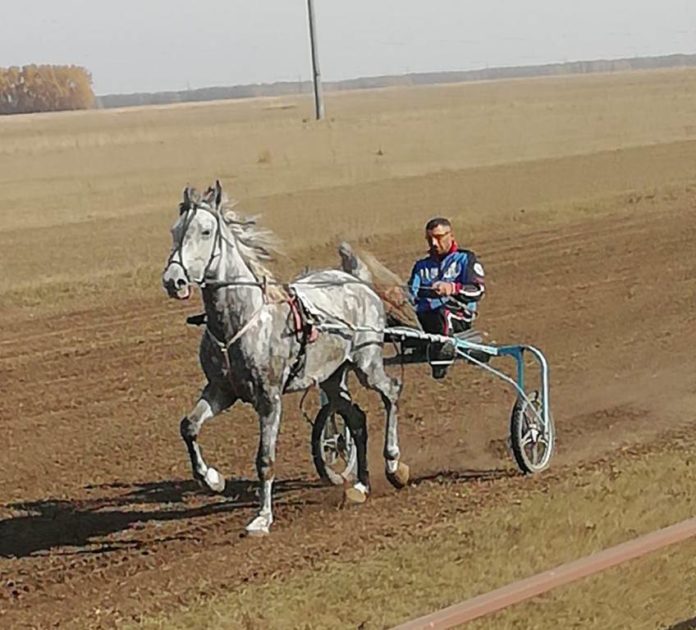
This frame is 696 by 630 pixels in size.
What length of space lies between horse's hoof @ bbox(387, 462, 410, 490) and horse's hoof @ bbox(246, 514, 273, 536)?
1.35 meters

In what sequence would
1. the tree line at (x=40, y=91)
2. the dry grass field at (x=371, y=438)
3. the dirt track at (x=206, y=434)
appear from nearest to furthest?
the dry grass field at (x=371, y=438) < the dirt track at (x=206, y=434) < the tree line at (x=40, y=91)

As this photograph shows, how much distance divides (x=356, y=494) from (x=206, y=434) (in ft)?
8.54

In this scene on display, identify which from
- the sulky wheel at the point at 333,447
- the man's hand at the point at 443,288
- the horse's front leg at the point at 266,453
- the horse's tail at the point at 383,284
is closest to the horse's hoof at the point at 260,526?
the horse's front leg at the point at 266,453

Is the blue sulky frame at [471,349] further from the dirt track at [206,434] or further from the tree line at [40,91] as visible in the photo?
the tree line at [40,91]

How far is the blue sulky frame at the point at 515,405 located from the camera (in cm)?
973

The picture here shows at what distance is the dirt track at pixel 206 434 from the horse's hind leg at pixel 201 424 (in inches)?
17.1

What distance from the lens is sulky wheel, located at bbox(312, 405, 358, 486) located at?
974 cm

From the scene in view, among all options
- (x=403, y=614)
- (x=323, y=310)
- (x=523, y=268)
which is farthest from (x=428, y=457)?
(x=523, y=268)

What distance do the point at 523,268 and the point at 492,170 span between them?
1652 cm

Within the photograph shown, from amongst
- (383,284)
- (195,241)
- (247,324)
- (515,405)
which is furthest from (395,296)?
(195,241)

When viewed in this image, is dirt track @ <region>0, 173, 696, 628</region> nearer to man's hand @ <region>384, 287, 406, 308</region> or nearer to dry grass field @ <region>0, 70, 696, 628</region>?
dry grass field @ <region>0, 70, 696, 628</region>

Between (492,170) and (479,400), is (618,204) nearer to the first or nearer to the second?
(492,170)

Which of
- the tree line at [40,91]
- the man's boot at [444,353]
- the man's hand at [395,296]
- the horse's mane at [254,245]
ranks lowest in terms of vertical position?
the tree line at [40,91]

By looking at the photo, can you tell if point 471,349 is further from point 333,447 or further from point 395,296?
point 333,447
